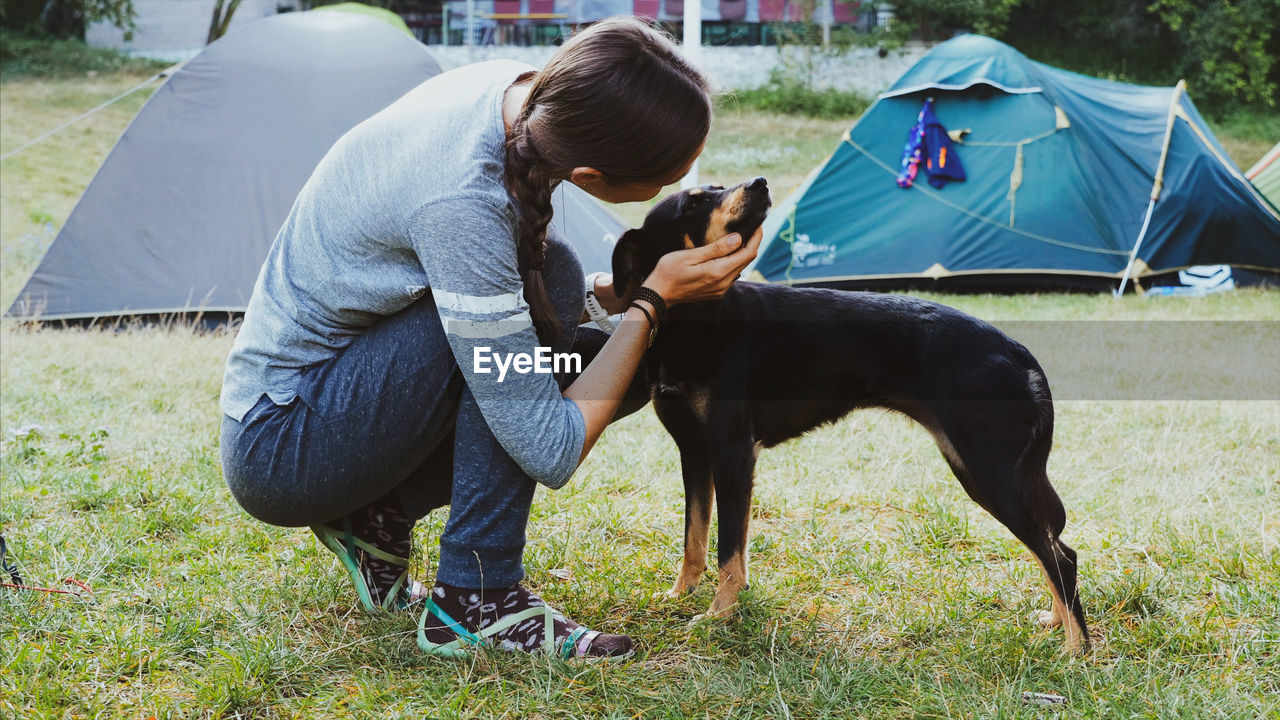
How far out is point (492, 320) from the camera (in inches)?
67.6

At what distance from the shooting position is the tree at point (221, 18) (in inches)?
770

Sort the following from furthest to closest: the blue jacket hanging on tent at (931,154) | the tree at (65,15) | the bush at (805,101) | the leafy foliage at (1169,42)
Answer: the tree at (65,15), the leafy foliage at (1169,42), the bush at (805,101), the blue jacket hanging on tent at (931,154)

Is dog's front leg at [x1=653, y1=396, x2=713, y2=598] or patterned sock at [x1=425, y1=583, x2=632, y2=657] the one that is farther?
dog's front leg at [x1=653, y1=396, x2=713, y2=598]

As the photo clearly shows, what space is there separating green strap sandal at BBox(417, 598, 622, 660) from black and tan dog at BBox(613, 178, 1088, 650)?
1.27 ft

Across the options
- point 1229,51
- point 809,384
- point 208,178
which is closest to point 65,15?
point 208,178

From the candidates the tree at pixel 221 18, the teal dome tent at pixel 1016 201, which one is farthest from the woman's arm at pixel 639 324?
the tree at pixel 221 18

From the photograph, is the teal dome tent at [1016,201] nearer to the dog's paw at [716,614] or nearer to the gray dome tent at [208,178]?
the gray dome tent at [208,178]

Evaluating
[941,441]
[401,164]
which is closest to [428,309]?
[401,164]

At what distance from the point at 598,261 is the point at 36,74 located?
1547cm

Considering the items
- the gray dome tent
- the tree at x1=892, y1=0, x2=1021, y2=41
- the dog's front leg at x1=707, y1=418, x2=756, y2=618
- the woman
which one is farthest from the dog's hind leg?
the tree at x1=892, y1=0, x2=1021, y2=41

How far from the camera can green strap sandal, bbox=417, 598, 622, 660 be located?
2.00 m

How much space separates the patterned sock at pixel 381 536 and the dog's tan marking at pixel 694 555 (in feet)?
2.16
